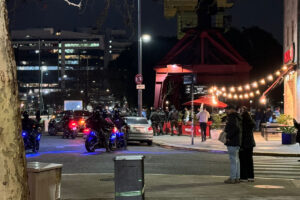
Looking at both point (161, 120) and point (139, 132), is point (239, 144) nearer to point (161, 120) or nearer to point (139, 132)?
point (139, 132)

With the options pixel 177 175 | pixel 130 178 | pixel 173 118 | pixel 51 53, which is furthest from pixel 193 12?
pixel 51 53

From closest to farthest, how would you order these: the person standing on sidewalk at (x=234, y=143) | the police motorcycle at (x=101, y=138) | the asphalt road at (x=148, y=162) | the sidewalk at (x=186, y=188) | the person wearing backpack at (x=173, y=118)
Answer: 1. the sidewalk at (x=186, y=188)
2. the person standing on sidewalk at (x=234, y=143)
3. the asphalt road at (x=148, y=162)
4. the police motorcycle at (x=101, y=138)
5. the person wearing backpack at (x=173, y=118)

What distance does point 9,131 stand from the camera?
5.62 m

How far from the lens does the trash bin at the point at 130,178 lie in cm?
842

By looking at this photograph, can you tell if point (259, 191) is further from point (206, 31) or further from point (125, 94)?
point (125, 94)

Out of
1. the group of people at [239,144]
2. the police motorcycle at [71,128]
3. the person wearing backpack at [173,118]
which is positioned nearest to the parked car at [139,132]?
the police motorcycle at [71,128]

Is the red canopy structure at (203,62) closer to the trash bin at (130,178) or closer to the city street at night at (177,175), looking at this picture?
the city street at night at (177,175)

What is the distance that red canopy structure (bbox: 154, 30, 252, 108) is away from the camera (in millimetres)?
44781

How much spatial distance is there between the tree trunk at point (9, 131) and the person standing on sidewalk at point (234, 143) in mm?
7188

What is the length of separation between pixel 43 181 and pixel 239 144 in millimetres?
6058

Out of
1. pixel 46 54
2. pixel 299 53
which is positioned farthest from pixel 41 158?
pixel 46 54

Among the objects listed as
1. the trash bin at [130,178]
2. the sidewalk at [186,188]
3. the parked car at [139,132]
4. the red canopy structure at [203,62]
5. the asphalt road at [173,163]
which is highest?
the red canopy structure at [203,62]

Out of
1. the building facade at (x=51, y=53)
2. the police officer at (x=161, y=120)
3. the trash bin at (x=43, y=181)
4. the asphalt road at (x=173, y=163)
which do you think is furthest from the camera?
the building facade at (x=51, y=53)

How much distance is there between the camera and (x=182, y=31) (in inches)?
2060
